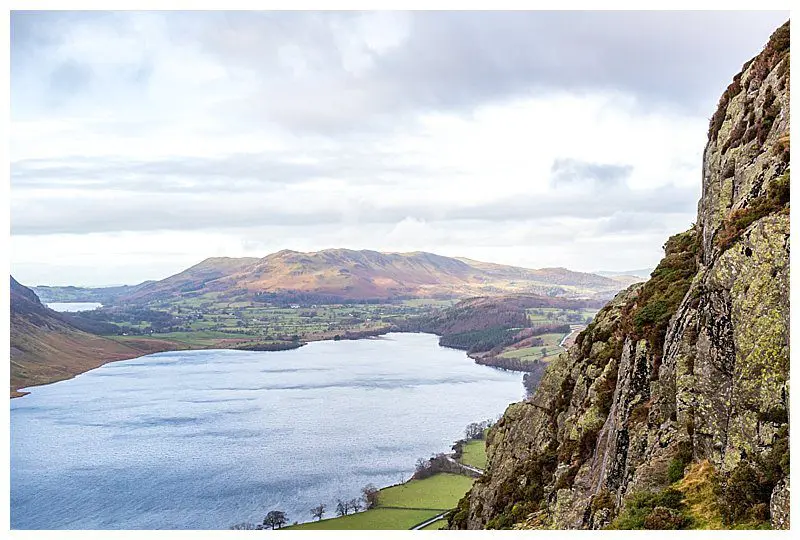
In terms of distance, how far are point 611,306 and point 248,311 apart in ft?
511

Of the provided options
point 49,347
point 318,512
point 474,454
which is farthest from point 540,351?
point 49,347

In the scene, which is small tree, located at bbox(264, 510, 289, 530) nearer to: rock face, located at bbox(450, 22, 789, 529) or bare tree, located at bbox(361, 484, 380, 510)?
bare tree, located at bbox(361, 484, 380, 510)

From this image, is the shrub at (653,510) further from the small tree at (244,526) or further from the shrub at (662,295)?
the small tree at (244,526)

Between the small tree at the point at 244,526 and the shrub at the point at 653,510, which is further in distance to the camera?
the small tree at the point at 244,526

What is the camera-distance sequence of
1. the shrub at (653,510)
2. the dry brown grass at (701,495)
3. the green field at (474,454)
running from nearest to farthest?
the dry brown grass at (701,495) → the shrub at (653,510) → the green field at (474,454)

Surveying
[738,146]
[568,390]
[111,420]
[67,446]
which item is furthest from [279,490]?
[738,146]

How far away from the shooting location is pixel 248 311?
533ft

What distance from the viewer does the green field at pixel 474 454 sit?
135 ft

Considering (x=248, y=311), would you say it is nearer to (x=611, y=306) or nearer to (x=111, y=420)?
(x=111, y=420)

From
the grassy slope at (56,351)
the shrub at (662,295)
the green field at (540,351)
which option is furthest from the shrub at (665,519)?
the grassy slope at (56,351)

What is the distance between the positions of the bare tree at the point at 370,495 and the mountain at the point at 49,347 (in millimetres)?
55367

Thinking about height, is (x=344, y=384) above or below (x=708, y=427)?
below

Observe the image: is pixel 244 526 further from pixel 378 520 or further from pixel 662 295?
pixel 662 295

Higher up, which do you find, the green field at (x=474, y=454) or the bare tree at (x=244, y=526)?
the green field at (x=474, y=454)
